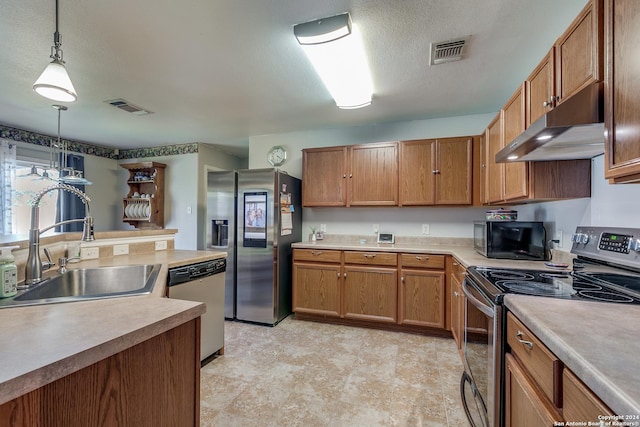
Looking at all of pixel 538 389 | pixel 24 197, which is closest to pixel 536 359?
pixel 538 389

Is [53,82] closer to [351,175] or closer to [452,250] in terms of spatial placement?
[351,175]

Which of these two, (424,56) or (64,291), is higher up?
Result: (424,56)

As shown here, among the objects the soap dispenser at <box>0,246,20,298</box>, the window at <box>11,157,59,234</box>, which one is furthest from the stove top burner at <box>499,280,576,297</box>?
the window at <box>11,157,59,234</box>

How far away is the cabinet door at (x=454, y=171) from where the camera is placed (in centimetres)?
293

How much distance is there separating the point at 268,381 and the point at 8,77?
3.27 m

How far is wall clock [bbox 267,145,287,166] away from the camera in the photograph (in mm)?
3910

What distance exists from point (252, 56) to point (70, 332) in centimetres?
Answer: 196

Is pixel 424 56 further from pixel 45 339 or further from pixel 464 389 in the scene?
pixel 45 339

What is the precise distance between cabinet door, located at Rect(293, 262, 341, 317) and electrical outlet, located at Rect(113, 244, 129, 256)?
5.34 feet

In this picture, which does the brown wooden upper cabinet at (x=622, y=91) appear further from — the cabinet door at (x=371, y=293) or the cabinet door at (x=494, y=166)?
the cabinet door at (x=371, y=293)

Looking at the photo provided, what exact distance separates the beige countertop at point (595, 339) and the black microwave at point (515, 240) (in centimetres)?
133

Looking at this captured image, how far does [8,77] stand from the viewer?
235 cm

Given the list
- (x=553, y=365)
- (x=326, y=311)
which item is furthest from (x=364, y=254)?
(x=553, y=365)

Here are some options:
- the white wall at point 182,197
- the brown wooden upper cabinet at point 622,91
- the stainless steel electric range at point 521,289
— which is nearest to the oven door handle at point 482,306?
the stainless steel electric range at point 521,289
